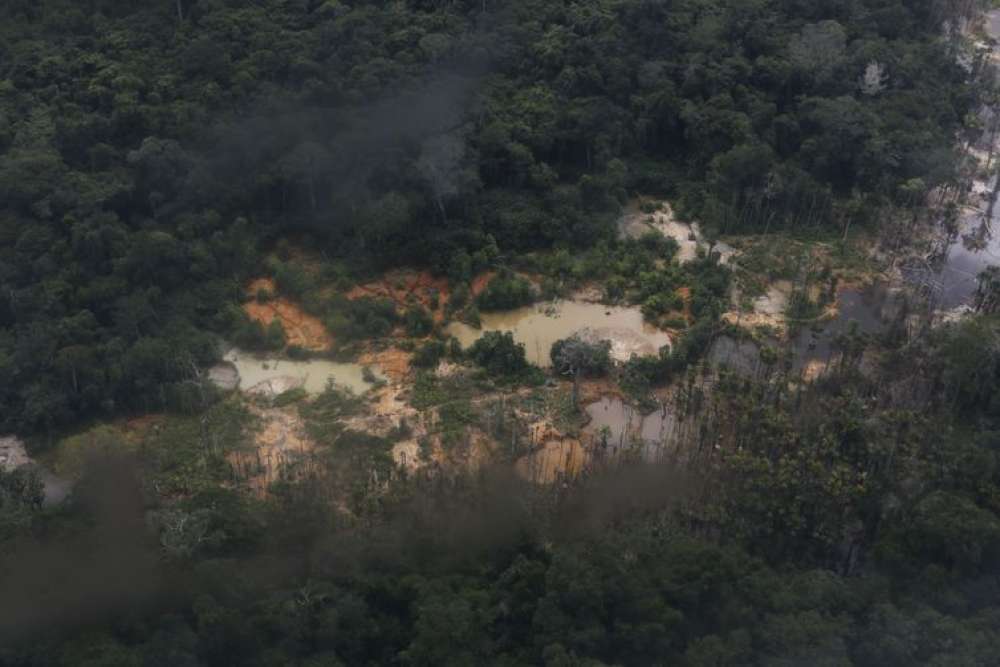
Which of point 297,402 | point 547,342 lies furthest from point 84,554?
point 547,342

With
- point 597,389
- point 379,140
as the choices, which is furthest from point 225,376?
point 597,389

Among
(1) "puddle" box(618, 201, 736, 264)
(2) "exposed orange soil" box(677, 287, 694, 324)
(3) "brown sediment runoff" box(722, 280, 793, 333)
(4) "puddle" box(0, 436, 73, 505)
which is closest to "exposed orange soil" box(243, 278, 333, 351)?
(4) "puddle" box(0, 436, 73, 505)

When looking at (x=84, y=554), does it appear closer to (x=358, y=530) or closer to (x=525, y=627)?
(x=358, y=530)

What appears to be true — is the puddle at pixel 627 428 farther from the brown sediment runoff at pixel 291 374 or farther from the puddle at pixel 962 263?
the puddle at pixel 962 263

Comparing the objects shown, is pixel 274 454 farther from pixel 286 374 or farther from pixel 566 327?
pixel 566 327

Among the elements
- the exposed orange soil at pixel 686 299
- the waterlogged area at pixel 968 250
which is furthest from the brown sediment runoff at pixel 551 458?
the waterlogged area at pixel 968 250
